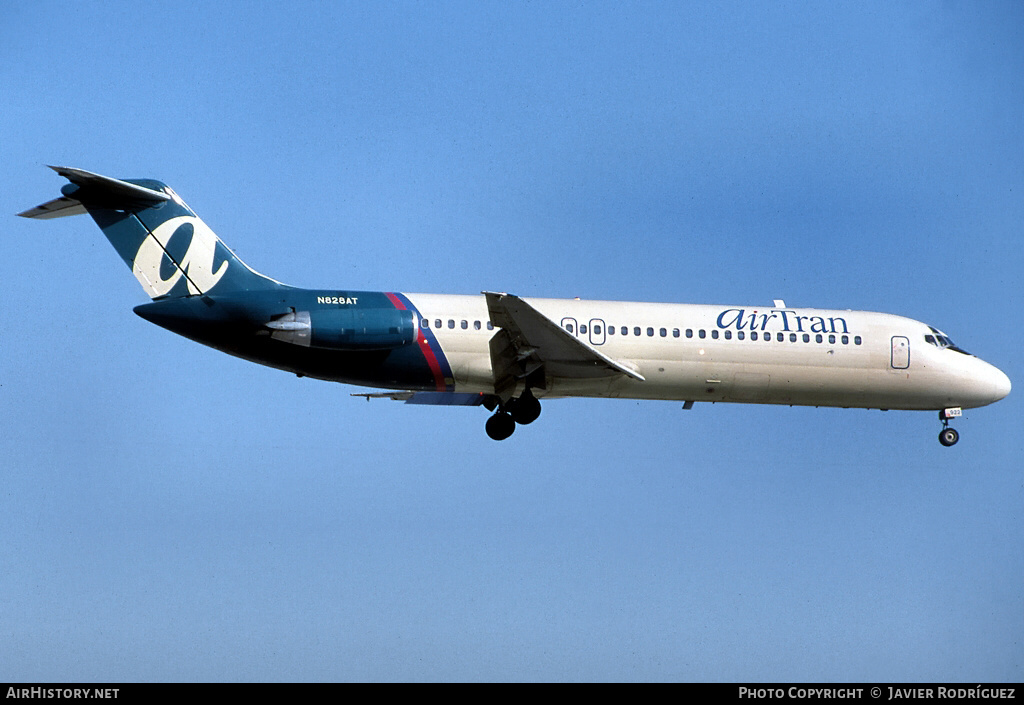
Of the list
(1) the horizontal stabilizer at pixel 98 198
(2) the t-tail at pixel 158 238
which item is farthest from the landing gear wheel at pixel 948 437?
(1) the horizontal stabilizer at pixel 98 198

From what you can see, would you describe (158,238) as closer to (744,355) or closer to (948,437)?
(744,355)

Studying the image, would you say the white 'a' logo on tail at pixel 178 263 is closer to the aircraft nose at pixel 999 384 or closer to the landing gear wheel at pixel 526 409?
the landing gear wheel at pixel 526 409

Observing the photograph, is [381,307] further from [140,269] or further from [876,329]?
[876,329]

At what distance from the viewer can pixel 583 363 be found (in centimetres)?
2755

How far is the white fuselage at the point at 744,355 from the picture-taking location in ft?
92.1

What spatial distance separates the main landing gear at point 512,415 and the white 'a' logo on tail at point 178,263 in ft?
23.7

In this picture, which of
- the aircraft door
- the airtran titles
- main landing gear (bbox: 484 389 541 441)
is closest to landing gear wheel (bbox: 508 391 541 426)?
main landing gear (bbox: 484 389 541 441)

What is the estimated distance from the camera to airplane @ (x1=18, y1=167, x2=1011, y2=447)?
87.2 feet

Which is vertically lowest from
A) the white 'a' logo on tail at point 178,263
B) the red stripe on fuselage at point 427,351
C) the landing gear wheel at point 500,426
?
the landing gear wheel at point 500,426

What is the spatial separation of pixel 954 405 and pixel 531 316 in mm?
12181

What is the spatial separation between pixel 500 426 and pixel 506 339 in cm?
253

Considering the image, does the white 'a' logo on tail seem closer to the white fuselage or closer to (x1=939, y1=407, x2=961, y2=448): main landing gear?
the white fuselage
